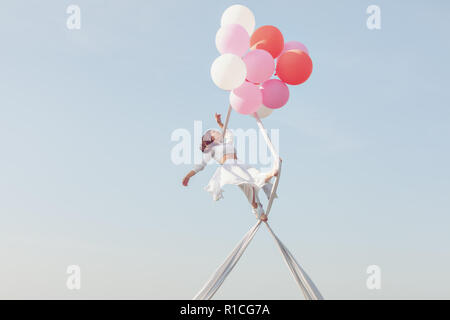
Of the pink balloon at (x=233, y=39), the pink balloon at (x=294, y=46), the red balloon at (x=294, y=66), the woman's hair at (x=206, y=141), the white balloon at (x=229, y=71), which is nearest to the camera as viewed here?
the white balloon at (x=229, y=71)

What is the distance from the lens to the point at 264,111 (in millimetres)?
6281

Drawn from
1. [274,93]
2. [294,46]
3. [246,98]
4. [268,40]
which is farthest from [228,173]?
[294,46]

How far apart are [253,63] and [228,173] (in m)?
1.33

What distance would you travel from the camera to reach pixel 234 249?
6.00m

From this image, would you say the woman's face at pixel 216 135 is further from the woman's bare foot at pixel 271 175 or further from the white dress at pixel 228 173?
the woman's bare foot at pixel 271 175

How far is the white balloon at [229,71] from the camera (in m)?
5.48

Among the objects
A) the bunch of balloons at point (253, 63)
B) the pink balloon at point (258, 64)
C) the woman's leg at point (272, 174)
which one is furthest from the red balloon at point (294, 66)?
the woman's leg at point (272, 174)

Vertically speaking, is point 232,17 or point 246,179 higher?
point 232,17

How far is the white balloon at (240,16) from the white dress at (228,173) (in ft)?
4.25

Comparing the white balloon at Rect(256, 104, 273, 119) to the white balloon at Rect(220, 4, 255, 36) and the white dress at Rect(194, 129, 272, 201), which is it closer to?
the white dress at Rect(194, 129, 272, 201)
